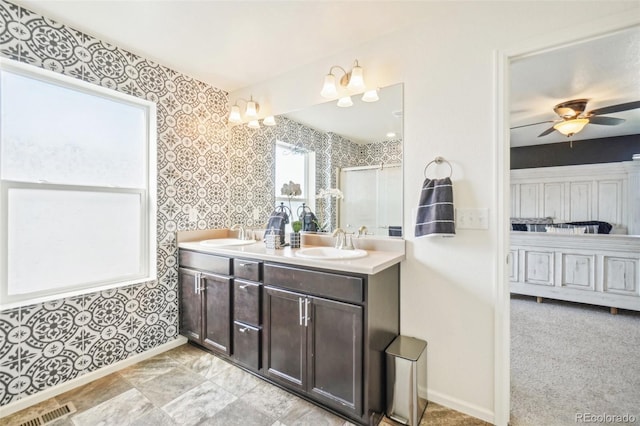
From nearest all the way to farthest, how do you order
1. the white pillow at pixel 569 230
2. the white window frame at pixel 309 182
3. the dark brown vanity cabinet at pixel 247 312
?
the dark brown vanity cabinet at pixel 247 312
the white window frame at pixel 309 182
the white pillow at pixel 569 230

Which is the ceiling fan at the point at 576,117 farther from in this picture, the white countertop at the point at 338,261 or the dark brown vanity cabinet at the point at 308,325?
the dark brown vanity cabinet at the point at 308,325

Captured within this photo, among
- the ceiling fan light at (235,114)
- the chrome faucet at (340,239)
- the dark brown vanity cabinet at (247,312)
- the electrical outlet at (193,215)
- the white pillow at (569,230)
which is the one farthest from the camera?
the white pillow at (569,230)

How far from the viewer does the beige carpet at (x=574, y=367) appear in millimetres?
1646

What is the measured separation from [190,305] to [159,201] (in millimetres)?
903

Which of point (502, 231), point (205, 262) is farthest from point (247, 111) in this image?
point (502, 231)

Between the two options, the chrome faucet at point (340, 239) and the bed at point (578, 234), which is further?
the bed at point (578, 234)

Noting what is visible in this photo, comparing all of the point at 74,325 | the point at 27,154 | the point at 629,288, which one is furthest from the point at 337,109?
the point at 629,288

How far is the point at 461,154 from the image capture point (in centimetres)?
169

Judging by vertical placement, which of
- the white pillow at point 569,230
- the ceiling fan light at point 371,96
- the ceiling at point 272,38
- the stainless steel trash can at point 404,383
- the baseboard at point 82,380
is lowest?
the baseboard at point 82,380

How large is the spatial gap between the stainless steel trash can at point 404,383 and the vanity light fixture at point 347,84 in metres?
1.64

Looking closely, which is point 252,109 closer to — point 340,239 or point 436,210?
point 340,239

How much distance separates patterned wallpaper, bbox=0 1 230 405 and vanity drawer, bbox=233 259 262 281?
0.81 meters

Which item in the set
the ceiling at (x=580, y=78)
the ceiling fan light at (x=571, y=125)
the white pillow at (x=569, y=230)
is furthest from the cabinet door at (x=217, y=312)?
the white pillow at (x=569, y=230)

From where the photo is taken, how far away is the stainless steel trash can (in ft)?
5.00
